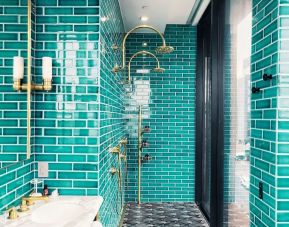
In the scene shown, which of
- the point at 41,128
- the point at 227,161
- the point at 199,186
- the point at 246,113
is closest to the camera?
the point at 41,128

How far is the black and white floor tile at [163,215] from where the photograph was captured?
3.87 metres

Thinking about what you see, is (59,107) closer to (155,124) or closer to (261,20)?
(261,20)

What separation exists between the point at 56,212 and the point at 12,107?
784 millimetres

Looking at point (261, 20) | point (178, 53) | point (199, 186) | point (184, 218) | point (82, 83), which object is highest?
point (178, 53)

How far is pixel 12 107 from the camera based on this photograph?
2.01m

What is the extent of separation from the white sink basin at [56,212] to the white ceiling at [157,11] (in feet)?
8.78

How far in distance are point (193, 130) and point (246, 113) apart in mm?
2413

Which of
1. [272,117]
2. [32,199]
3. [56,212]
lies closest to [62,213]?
[56,212]

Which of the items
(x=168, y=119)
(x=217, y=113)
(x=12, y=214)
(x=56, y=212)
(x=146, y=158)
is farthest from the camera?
(x=168, y=119)

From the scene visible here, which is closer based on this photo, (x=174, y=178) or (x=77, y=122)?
(x=77, y=122)

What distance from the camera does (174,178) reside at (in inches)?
188

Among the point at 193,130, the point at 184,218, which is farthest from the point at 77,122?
the point at 193,130

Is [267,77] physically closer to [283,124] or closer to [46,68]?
[283,124]

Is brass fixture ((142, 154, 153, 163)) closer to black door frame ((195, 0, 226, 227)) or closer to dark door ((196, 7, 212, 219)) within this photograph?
dark door ((196, 7, 212, 219))
